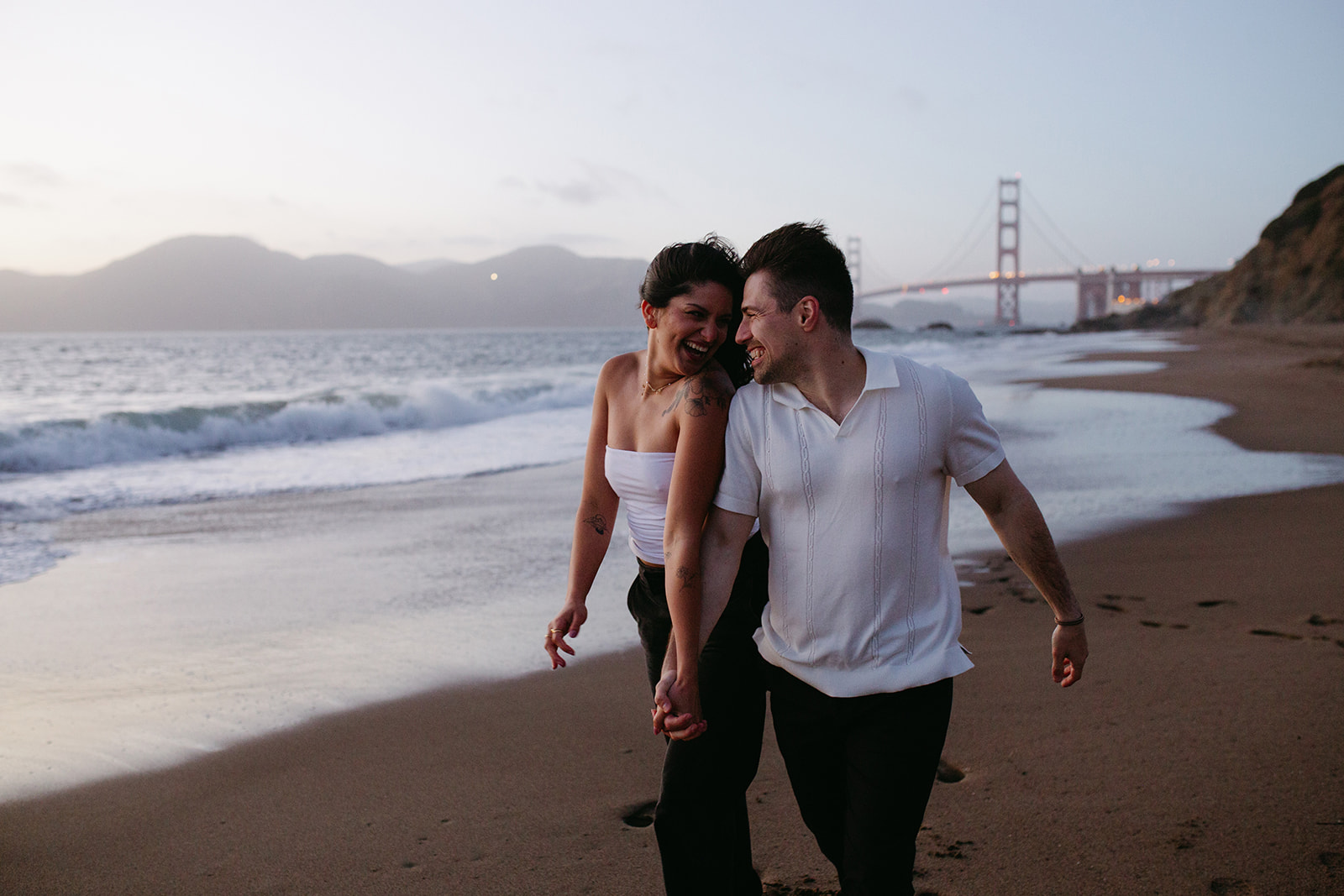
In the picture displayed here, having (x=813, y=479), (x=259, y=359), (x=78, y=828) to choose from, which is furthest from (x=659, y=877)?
(x=259, y=359)

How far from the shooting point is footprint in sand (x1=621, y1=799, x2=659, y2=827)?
2250 mm

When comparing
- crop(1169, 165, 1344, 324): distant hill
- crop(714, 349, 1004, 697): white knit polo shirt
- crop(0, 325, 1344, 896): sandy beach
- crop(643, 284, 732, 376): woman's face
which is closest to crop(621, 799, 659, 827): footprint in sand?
crop(0, 325, 1344, 896): sandy beach

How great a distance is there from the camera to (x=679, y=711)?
1521mm

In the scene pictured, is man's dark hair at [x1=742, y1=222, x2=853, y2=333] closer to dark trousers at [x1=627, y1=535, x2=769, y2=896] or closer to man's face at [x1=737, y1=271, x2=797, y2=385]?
man's face at [x1=737, y1=271, x2=797, y2=385]

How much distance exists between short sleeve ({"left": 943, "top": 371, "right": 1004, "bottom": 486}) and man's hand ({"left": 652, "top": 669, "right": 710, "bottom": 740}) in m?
0.58

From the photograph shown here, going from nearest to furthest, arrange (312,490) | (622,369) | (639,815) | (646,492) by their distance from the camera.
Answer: (646,492)
(622,369)
(639,815)
(312,490)

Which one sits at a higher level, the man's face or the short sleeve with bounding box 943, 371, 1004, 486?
the man's face

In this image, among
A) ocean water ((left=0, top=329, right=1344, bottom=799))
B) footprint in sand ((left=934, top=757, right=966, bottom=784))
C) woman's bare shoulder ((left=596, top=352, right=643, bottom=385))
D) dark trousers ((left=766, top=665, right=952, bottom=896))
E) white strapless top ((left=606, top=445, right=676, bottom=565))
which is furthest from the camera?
ocean water ((left=0, top=329, right=1344, bottom=799))

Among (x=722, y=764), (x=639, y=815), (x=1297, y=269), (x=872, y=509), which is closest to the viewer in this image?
(x=872, y=509)

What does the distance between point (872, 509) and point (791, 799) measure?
47.0 inches

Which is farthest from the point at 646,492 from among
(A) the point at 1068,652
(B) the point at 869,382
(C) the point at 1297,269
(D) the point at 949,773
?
(C) the point at 1297,269

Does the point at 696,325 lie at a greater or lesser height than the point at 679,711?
greater

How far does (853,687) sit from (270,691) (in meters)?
2.52

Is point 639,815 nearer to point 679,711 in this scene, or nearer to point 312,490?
point 679,711
